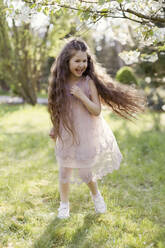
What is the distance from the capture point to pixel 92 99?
2.59m

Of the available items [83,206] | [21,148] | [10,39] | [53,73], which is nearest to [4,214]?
[83,206]

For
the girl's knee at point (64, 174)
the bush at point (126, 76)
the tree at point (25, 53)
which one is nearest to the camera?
the girl's knee at point (64, 174)

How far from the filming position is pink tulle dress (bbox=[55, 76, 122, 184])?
2.59 m

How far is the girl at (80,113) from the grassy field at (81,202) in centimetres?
31

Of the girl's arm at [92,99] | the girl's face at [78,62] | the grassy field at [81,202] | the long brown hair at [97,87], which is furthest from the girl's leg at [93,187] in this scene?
the girl's face at [78,62]

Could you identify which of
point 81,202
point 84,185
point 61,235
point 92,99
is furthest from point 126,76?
point 61,235

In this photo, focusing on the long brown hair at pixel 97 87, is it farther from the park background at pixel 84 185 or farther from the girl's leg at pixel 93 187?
the girl's leg at pixel 93 187

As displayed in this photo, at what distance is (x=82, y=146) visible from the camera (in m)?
2.59

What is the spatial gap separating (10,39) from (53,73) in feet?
28.9

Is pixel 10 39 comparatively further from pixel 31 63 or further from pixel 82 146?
pixel 82 146

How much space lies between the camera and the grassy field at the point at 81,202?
236 centimetres

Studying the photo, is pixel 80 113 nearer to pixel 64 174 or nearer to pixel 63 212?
pixel 64 174

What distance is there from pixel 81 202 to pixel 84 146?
2.98 ft

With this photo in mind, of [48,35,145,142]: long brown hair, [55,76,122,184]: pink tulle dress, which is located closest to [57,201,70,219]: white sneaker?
[55,76,122,184]: pink tulle dress
